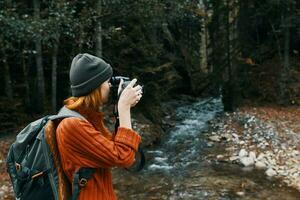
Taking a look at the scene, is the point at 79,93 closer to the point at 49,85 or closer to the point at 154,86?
the point at 154,86

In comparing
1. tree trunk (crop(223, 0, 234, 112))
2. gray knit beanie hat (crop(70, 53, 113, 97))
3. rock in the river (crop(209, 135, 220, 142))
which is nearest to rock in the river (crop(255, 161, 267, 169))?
rock in the river (crop(209, 135, 220, 142))

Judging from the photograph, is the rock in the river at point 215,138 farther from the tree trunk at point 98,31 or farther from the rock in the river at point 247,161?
the tree trunk at point 98,31

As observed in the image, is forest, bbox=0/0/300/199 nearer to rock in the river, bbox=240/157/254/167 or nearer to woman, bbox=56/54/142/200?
rock in the river, bbox=240/157/254/167

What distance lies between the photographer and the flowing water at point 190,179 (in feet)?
32.5

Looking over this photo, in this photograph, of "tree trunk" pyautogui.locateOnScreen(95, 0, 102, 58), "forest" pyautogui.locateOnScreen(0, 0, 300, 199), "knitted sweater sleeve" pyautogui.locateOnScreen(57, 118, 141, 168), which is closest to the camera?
"knitted sweater sleeve" pyautogui.locateOnScreen(57, 118, 141, 168)

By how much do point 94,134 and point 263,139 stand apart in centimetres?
1210

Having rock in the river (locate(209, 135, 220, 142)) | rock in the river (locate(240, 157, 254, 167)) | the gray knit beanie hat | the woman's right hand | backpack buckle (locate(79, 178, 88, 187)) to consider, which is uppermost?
the gray knit beanie hat

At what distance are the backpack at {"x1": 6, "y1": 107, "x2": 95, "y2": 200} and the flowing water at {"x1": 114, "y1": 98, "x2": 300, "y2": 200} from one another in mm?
7209

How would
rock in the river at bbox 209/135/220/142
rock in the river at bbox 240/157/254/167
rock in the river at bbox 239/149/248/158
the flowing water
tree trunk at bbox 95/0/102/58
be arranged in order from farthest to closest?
rock in the river at bbox 209/135/220/142 → tree trunk at bbox 95/0/102/58 → rock in the river at bbox 239/149/248/158 → rock in the river at bbox 240/157/254/167 → the flowing water

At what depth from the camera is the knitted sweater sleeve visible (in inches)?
100

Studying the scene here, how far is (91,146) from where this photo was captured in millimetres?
2549

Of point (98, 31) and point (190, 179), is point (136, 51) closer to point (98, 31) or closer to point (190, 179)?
point (98, 31)

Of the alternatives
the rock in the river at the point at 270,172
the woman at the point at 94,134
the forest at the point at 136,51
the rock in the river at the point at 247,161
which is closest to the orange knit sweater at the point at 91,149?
the woman at the point at 94,134

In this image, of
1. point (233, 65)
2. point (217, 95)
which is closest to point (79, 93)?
point (233, 65)
